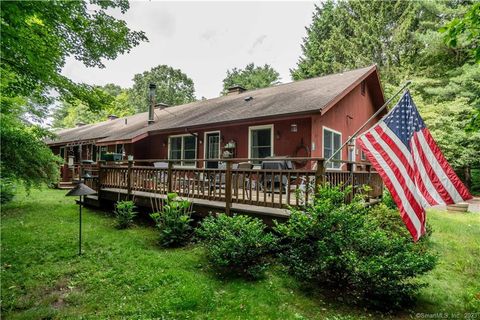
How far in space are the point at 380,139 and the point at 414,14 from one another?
23.9 meters

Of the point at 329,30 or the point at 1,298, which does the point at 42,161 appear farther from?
the point at 329,30

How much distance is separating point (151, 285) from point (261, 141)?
6.34 metres

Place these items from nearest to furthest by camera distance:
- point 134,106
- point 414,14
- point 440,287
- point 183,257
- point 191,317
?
point 191,317 < point 440,287 < point 183,257 < point 414,14 < point 134,106

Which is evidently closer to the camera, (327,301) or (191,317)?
(191,317)

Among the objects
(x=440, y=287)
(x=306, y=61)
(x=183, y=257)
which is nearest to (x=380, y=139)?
(x=440, y=287)

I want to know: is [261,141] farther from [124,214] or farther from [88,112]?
[88,112]

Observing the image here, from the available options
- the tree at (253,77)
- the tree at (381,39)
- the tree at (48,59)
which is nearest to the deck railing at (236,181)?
the tree at (48,59)

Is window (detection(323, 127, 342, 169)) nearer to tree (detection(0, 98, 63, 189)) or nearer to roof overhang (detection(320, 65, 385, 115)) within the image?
roof overhang (detection(320, 65, 385, 115))

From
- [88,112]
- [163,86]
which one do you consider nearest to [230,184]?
[163,86]

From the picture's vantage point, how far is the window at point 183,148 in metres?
11.5

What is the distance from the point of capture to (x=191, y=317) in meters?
3.37

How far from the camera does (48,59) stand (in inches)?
193

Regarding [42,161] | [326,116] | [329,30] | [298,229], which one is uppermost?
[329,30]

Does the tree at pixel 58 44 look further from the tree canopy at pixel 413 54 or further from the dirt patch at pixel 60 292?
the tree canopy at pixel 413 54
